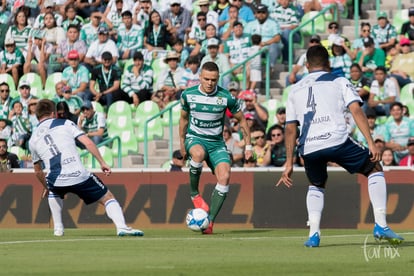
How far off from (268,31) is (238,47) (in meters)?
0.69

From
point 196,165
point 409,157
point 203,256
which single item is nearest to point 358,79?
point 409,157

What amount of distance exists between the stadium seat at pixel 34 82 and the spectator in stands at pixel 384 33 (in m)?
7.87

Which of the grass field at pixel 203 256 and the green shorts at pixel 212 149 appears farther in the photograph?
the green shorts at pixel 212 149

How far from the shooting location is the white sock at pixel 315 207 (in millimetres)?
13156

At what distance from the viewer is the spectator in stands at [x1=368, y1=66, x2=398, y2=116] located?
2275cm

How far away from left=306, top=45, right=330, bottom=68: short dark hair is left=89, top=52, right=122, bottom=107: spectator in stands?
13680 mm

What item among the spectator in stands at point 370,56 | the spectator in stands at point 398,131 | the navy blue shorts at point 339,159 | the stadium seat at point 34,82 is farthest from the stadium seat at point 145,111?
the navy blue shorts at point 339,159

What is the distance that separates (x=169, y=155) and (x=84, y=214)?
3.15 meters

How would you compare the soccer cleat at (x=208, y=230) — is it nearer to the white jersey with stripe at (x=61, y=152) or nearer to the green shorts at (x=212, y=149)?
the green shorts at (x=212, y=149)

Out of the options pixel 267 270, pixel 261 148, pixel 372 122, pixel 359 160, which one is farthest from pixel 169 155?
pixel 267 270

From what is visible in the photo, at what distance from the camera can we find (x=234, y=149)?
22547mm

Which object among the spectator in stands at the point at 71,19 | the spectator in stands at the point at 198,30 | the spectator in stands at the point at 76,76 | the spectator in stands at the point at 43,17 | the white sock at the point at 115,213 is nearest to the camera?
the white sock at the point at 115,213

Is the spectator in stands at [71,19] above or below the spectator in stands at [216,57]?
above

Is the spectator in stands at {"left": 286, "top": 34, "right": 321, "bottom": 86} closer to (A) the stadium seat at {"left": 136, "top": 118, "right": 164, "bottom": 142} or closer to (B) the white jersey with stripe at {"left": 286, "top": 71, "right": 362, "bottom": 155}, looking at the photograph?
(A) the stadium seat at {"left": 136, "top": 118, "right": 164, "bottom": 142}
